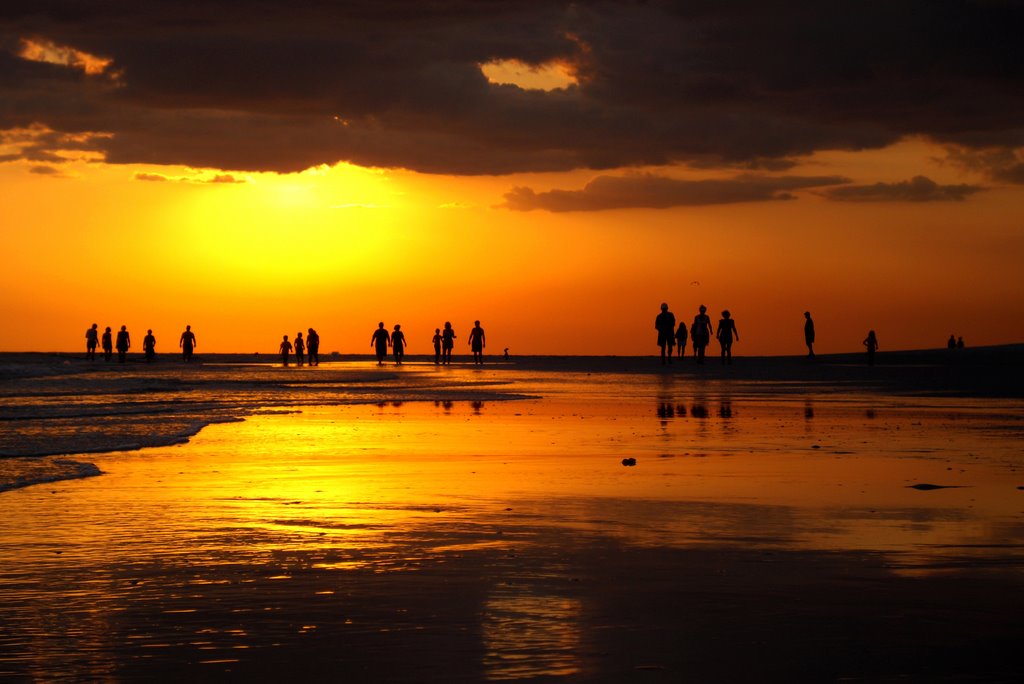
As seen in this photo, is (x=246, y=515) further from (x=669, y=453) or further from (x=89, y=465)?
(x=669, y=453)

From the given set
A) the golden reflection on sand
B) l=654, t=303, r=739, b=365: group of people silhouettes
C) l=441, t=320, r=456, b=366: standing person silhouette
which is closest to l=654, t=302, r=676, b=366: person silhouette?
l=654, t=303, r=739, b=365: group of people silhouettes

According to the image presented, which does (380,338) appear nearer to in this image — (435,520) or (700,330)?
(700,330)

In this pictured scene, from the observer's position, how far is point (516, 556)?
8570 mm

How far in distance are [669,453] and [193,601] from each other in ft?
30.9

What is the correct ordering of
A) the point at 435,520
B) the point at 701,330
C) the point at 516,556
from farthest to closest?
the point at 701,330 < the point at 435,520 < the point at 516,556

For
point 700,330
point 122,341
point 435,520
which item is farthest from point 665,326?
point 435,520

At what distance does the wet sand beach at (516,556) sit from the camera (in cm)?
605

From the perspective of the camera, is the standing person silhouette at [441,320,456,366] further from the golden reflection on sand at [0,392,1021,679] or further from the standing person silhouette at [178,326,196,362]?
the golden reflection on sand at [0,392,1021,679]

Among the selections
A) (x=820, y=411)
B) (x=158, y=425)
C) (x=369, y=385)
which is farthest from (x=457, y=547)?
(x=369, y=385)

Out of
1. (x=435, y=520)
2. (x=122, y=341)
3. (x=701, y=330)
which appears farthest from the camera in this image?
(x=122, y=341)

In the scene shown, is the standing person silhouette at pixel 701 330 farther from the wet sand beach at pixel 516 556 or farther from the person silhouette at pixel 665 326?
the wet sand beach at pixel 516 556

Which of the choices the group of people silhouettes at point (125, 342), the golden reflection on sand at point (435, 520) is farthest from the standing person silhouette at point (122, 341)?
the golden reflection on sand at point (435, 520)

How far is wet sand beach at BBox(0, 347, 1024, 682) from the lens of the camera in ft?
19.9

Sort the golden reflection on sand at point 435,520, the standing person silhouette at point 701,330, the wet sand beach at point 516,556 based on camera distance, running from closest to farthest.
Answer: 1. the wet sand beach at point 516,556
2. the golden reflection on sand at point 435,520
3. the standing person silhouette at point 701,330
